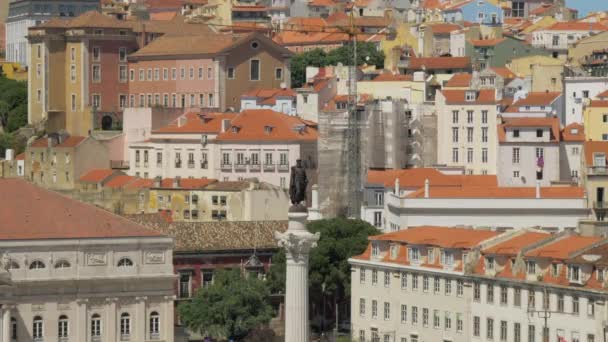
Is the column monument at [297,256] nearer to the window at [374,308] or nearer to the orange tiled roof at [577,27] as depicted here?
the window at [374,308]

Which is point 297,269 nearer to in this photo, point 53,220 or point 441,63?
point 53,220

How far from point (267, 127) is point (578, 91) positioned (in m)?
15.3

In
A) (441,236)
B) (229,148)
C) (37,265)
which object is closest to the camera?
(441,236)

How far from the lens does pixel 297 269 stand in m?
59.5

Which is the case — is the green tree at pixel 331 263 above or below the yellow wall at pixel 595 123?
A: below

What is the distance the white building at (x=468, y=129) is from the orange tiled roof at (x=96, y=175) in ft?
60.0

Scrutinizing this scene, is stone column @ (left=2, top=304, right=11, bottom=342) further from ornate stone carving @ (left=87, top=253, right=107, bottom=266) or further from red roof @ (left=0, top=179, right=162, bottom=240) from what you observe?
ornate stone carving @ (left=87, top=253, right=107, bottom=266)

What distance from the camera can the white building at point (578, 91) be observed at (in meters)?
137

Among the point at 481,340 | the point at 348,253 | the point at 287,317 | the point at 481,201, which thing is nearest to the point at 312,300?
the point at 348,253

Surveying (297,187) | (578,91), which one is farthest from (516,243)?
(578,91)

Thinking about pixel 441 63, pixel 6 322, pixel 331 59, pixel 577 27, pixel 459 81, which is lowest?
pixel 6 322

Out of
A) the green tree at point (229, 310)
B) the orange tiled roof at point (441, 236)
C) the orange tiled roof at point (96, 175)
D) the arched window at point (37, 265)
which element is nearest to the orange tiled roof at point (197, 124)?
the orange tiled roof at point (96, 175)

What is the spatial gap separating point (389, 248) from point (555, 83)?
172 feet

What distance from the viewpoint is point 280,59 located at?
15800 cm
